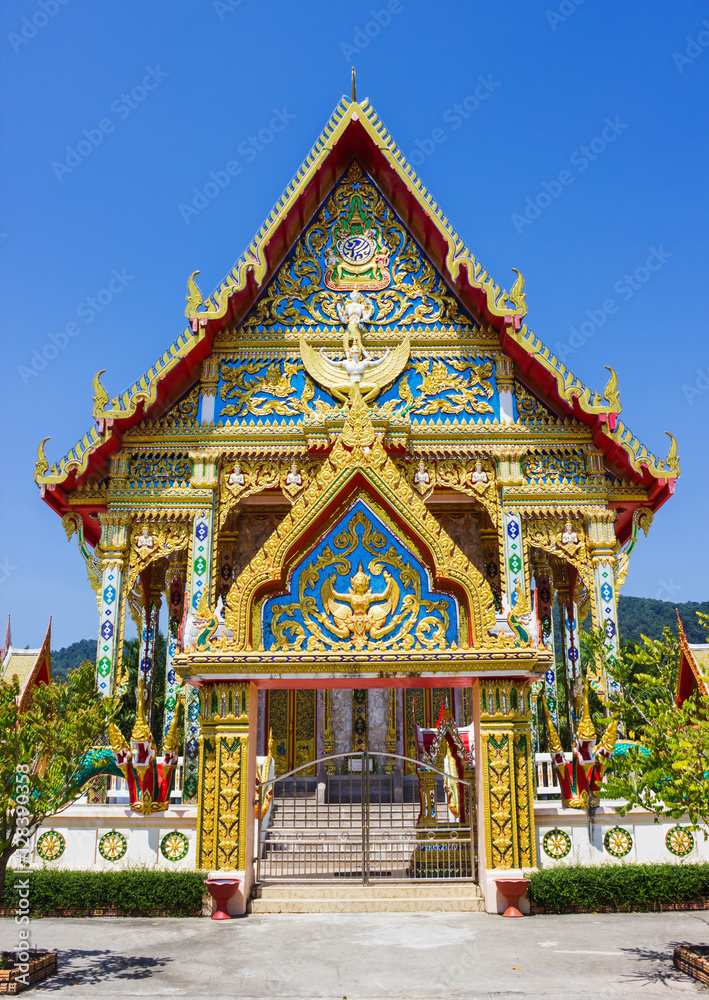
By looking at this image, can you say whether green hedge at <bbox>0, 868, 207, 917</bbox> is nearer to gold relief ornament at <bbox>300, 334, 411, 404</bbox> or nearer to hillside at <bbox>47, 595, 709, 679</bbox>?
gold relief ornament at <bbox>300, 334, 411, 404</bbox>

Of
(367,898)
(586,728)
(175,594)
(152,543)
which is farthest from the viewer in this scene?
(175,594)

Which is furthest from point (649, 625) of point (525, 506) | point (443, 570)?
point (443, 570)

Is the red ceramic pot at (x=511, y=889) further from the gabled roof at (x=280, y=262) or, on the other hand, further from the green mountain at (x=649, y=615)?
the green mountain at (x=649, y=615)

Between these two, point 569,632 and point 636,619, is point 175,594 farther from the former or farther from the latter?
point 636,619

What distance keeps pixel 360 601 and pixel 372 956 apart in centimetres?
311

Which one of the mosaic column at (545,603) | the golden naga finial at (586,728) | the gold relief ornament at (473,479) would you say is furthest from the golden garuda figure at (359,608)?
the mosaic column at (545,603)

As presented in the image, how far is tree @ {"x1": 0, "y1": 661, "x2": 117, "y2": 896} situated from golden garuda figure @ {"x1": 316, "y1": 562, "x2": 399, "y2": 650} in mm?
2375

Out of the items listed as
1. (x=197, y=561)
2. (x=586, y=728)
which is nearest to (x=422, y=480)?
(x=197, y=561)

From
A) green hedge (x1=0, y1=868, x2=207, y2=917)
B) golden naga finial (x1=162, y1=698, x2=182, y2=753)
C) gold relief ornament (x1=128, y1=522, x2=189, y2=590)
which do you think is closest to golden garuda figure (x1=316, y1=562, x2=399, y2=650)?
green hedge (x1=0, y1=868, x2=207, y2=917)

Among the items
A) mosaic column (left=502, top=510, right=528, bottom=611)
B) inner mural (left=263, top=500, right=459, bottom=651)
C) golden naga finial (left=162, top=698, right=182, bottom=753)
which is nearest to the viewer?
inner mural (left=263, top=500, right=459, bottom=651)

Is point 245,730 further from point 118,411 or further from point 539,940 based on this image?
point 118,411

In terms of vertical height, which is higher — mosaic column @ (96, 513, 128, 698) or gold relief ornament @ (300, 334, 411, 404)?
gold relief ornament @ (300, 334, 411, 404)

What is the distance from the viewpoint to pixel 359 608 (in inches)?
344

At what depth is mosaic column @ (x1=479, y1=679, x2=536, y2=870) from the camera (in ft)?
27.8
